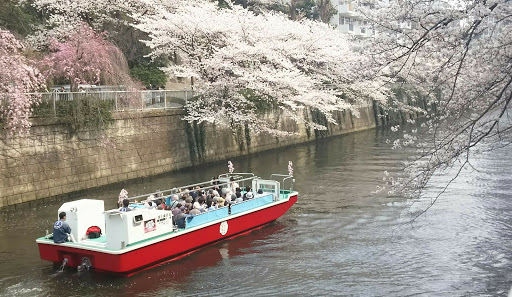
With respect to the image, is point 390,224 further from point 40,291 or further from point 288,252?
point 40,291

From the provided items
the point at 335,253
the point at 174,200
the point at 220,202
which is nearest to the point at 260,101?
the point at 220,202

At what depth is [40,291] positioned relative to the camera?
39.7ft

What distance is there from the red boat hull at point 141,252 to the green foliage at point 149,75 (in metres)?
17.9

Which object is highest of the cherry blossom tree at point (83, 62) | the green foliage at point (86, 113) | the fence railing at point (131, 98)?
the cherry blossom tree at point (83, 62)

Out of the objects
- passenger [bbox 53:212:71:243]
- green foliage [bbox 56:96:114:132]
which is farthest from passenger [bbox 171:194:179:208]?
green foliage [bbox 56:96:114:132]

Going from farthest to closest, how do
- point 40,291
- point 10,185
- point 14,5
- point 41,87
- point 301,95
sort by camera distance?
point 301,95 < point 14,5 < point 41,87 < point 10,185 < point 40,291

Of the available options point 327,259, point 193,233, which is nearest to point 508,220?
point 327,259

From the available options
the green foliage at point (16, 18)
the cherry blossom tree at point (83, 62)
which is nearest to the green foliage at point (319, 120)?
the cherry blossom tree at point (83, 62)

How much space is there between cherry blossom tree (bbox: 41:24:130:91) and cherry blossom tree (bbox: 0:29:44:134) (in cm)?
273

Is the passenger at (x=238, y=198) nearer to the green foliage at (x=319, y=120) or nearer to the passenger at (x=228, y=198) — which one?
the passenger at (x=228, y=198)

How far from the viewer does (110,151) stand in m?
23.5

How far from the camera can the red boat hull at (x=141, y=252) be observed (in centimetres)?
1266

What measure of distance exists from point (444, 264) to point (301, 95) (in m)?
19.3

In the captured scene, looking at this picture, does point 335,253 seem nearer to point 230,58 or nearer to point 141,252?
point 141,252
